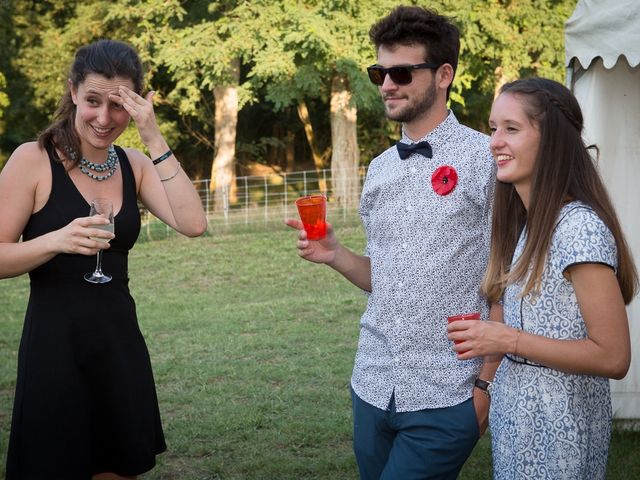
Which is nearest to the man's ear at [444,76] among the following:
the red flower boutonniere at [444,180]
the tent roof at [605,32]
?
the red flower boutonniere at [444,180]

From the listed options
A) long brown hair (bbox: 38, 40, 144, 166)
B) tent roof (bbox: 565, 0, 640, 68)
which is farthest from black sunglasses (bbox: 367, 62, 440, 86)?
tent roof (bbox: 565, 0, 640, 68)

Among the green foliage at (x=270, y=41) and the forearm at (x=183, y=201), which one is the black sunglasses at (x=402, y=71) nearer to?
the forearm at (x=183, y=201)

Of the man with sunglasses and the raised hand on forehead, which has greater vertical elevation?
the raised hand on forehead

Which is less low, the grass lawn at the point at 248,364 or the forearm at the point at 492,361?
the forearm at the point at 492,361

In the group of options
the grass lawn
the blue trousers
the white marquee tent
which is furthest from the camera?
the grass lawn

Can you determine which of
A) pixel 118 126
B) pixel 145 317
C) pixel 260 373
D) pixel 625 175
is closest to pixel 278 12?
pixel 145 317

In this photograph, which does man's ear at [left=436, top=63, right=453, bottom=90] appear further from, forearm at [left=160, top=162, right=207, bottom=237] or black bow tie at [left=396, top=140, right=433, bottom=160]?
forearm at [left=160, top=162, right=207, bottom=237]

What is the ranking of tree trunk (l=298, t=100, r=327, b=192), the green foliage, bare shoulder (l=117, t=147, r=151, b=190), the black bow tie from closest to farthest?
the black bow tie < bare shoulder (l=117, t=147, r=151, b=190) < the green foliage < tree trunk (l=298, t=100, r=327, b=192)

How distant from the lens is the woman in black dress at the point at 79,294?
3.18 meters

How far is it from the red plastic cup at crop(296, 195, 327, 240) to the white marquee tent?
101 inches

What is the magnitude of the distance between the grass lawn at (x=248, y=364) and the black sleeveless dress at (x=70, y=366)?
17 cm

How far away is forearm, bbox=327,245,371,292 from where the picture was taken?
3.38 meters

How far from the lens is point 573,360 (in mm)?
2494

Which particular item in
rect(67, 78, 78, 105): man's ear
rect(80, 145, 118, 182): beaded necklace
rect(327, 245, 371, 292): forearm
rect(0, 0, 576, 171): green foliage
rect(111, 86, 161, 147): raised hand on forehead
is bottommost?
rect(327, 245, 371, 292): forearm
